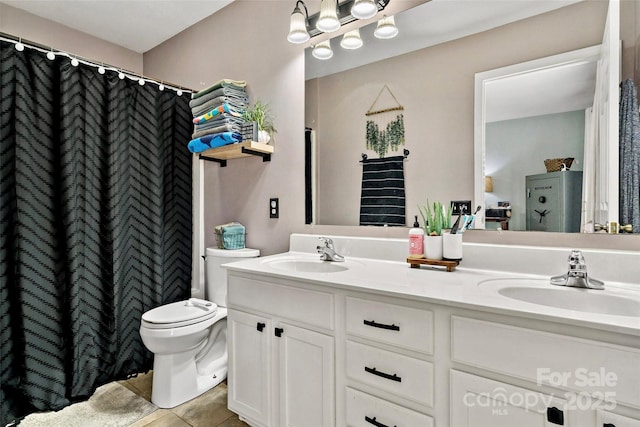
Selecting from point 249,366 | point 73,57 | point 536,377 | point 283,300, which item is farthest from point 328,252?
point 73,57

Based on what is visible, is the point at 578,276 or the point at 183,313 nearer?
the point at 578,276

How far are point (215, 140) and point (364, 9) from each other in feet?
3.54

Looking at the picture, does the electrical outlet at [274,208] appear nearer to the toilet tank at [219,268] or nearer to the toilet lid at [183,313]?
the toilet tank at [219,268]

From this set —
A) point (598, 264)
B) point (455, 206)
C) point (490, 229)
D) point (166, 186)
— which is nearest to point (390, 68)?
point (455, 206)

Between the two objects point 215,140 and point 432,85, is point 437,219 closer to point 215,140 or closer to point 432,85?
point 432,85

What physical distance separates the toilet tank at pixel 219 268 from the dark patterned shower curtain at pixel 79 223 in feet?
1.13

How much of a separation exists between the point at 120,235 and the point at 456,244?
1912 mm

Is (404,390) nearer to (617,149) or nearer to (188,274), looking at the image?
(617,149)

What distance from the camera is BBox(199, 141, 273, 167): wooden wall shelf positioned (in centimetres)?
194

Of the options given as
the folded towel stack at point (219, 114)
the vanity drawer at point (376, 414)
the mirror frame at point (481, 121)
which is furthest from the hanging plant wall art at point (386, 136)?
the vanity drawer at point (376, 414)

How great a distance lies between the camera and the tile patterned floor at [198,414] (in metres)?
1.63

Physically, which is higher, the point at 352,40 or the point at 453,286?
the point at 352,40

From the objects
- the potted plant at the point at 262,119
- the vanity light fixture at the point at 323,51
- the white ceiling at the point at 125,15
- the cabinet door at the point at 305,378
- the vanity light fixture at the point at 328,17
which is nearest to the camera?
the cabinet door at the point at 305,378

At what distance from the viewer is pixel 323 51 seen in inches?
73.8
